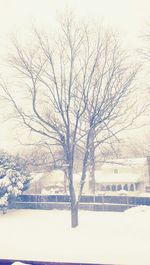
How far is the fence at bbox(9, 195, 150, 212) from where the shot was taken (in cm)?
994

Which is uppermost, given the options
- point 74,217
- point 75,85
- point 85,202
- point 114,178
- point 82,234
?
point 75,85

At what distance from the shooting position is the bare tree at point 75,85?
6.77 meters

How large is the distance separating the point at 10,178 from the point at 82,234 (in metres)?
4.73

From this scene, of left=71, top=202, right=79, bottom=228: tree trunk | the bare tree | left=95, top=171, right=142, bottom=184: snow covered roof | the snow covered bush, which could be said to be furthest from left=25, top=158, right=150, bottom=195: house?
the bare tree

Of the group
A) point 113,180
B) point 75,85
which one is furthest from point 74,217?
point 113,180

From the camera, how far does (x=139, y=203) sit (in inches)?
390

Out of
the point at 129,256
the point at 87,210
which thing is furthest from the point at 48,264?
the point at 87,210

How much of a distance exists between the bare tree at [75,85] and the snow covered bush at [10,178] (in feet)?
10.3

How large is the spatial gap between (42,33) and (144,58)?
2.35m

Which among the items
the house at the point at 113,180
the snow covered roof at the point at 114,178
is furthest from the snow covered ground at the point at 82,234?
the snow covered roof at the point at 114,178

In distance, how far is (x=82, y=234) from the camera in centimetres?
609

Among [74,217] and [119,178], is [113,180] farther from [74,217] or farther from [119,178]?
[74,217]

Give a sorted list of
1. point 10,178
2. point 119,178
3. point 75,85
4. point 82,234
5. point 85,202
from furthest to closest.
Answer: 1. point 119,178
2. point 85,202
3. point 10,178
4. point 75,85
5. point 82,234

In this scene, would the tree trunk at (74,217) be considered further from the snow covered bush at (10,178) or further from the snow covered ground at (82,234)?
the snow covered bush at (10,178)
